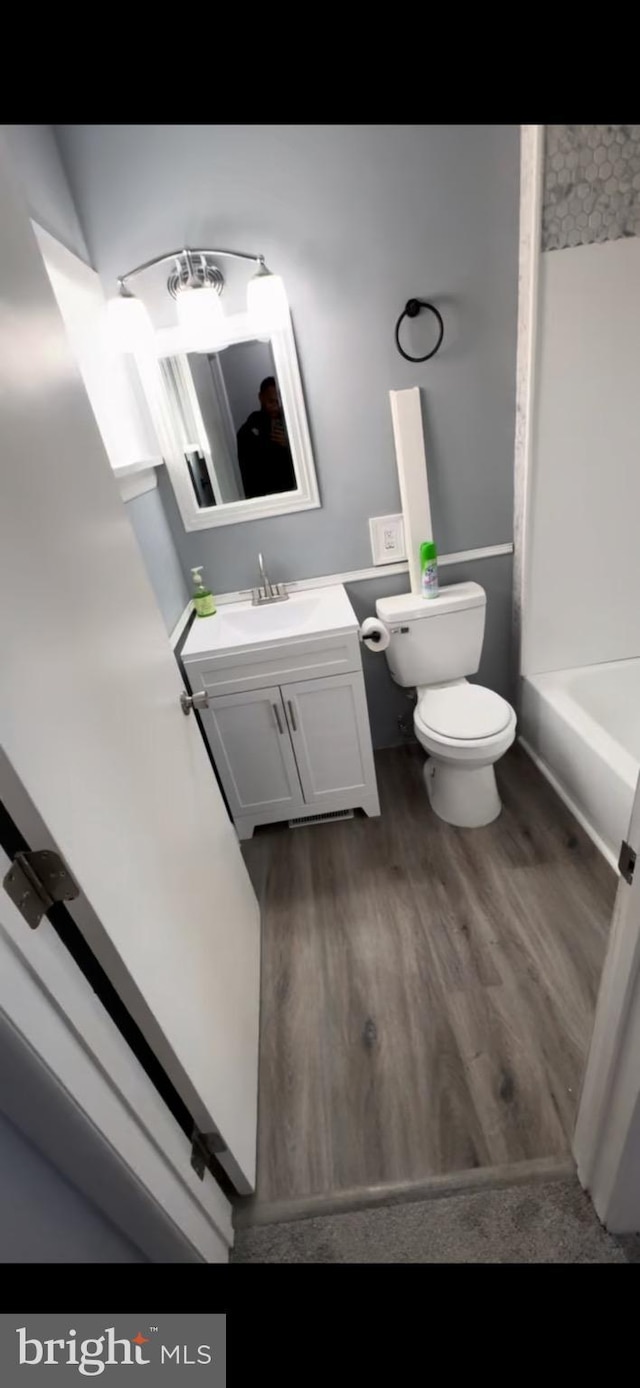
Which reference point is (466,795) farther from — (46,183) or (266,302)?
(46,183)

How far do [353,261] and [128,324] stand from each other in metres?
0.73

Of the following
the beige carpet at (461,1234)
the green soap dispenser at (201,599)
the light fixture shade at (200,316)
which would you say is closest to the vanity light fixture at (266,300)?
the light fixture shade at (200,316)

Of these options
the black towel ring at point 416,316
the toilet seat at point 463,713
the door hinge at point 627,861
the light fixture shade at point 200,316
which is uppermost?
the light fixture shade at point 200,316

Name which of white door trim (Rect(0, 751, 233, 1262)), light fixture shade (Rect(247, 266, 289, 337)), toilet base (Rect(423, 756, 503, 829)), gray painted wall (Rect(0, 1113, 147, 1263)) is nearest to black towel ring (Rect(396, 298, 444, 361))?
light fixture shade (Rect(247, 266, 289, 337))

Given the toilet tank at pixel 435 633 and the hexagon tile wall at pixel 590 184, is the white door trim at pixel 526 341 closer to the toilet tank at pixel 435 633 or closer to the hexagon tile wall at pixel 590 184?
the hexagon tile wall at pixel 590 184

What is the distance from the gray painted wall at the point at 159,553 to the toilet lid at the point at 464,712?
3.10 feet

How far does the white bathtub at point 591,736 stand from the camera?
1569 mm

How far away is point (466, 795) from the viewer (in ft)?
5.89

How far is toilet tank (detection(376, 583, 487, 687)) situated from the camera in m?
1.84

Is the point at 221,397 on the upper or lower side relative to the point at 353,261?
lower

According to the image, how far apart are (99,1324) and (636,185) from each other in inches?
100

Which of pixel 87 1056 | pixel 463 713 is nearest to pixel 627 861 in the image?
A: pixel 87 1056

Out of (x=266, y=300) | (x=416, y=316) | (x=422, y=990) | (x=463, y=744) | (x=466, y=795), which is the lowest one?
(x=422, y=990)
